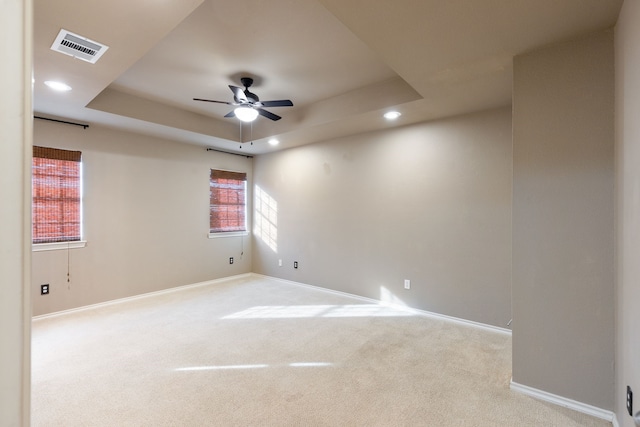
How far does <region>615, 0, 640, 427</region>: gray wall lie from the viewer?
149 cm

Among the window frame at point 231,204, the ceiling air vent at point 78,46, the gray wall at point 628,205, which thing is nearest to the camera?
the gray wall at point 628,205

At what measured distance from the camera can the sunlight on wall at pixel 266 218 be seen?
18.9ft

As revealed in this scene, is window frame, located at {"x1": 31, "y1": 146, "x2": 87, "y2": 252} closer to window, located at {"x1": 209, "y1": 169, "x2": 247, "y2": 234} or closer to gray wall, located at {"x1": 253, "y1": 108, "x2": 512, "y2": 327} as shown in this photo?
window, located at {"x1": 209, "y1": 169, "x2": 247, "y2": 234}

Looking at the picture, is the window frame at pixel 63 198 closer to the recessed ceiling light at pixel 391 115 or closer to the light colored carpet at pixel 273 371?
the light colored carpet at pixel 273 371

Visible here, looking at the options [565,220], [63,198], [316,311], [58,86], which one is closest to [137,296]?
[63,198]

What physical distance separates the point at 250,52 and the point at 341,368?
291 cm

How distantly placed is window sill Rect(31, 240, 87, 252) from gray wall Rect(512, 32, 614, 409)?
4.92 metres

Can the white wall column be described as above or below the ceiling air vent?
below

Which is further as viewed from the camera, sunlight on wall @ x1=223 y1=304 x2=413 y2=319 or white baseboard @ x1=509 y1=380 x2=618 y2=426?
sunlight on wall @ x1=223 y1=304 x2=413 y2=319

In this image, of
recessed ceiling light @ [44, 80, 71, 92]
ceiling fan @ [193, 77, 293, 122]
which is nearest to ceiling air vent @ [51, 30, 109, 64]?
recessed ceiling light @ [44, 80, 71, 92]

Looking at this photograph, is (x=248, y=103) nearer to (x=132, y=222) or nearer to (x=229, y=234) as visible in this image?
(x=132, y=222)

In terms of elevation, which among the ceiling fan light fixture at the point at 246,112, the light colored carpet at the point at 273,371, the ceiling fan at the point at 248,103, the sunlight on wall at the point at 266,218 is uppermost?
the ceiling fan at the point at 248,103

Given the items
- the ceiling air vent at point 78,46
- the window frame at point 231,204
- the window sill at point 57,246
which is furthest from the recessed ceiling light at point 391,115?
the window sill at point 57,246

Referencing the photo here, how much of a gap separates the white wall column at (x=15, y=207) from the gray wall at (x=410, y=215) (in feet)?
12.4
